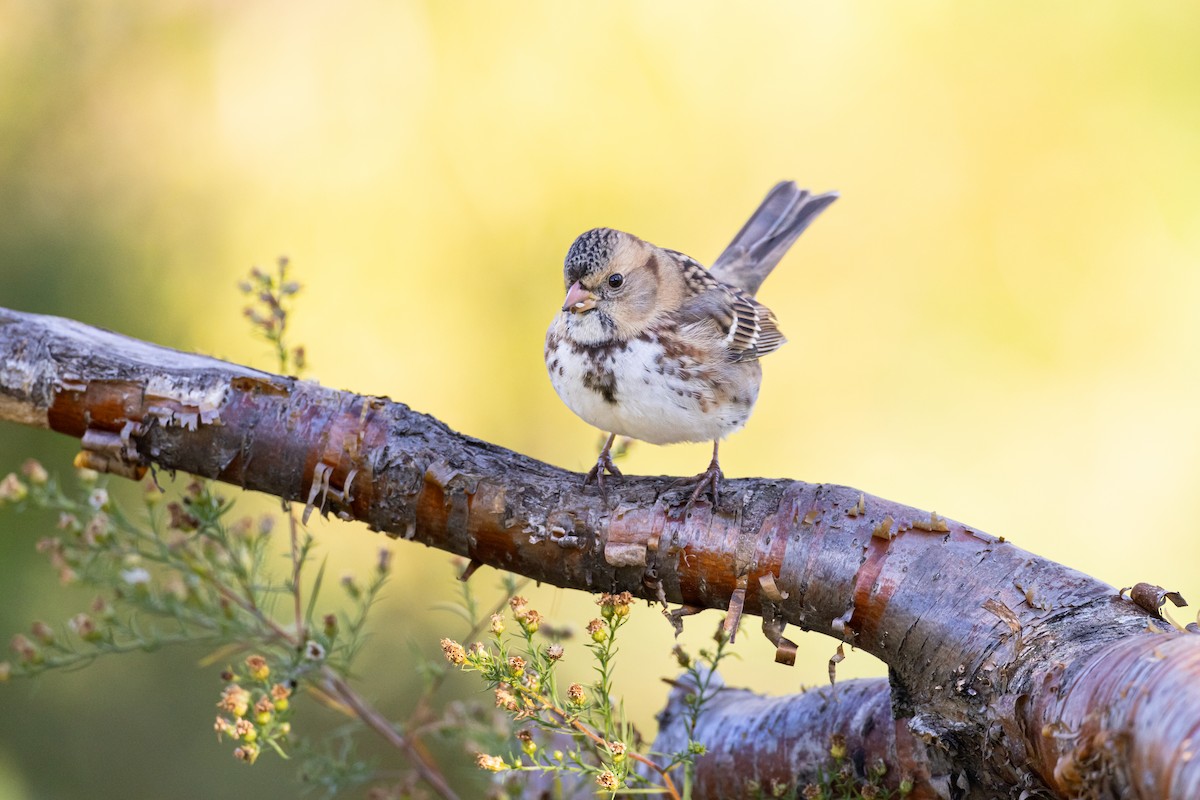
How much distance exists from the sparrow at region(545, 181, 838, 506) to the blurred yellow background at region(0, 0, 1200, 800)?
5.02 ft

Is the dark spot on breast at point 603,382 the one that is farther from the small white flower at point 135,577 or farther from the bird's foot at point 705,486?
the small white flower at point 135,577

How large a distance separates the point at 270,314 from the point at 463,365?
187cm

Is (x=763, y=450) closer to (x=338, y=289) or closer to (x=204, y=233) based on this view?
(x=338, y=289)

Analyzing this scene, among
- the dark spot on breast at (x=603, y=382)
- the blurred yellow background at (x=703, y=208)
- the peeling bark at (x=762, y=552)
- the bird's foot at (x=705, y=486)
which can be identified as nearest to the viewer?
the peeling bark at (x=762, y=552)

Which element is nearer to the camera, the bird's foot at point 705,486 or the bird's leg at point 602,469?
the bird's foot at point 705,486

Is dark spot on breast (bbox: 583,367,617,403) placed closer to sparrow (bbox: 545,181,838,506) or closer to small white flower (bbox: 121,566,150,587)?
sparrow (bbox: 545,181,838,506)

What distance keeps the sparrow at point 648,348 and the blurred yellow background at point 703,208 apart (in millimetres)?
1530

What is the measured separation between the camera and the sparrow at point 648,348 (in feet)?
7.73

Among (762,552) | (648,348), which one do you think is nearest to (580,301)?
(648,348)

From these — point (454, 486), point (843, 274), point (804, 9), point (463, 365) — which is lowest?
point (454, 486)

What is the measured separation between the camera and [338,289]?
13.7 ft

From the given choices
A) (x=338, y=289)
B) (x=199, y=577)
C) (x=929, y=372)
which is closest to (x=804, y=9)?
(x=929, y=372)

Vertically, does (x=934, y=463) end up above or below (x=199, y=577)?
above

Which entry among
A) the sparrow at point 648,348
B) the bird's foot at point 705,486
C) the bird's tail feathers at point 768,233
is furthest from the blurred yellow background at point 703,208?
the bird's foot at point 705,486
